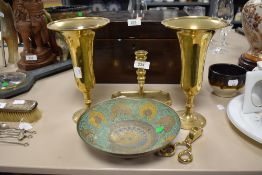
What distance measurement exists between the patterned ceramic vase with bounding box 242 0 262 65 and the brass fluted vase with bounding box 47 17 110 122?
0.53 metres

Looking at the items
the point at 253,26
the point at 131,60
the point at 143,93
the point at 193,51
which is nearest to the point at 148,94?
the point at 143,93

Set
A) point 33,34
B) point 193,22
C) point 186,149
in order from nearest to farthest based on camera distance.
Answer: point 186,149 < point 193,22 < point 33,34

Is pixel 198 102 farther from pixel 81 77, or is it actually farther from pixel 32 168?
pixel 32 168

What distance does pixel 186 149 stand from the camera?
658 mm

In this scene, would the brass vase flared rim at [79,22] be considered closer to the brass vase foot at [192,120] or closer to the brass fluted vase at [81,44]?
the brass fluted vase at [81,44]

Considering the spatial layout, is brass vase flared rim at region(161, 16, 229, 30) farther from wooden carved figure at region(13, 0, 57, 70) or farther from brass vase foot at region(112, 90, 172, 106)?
wooden carved figure at region(13, 0, 57, 70)

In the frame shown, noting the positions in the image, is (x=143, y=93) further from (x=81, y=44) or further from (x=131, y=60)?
(x=81, y=44)

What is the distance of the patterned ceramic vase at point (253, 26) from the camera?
0.94m

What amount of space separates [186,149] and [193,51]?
0.24m

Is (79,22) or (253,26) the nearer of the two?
(79,22)

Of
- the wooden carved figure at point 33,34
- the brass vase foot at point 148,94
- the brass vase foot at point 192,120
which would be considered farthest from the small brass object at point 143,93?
the wooden carved figure at point 33,34

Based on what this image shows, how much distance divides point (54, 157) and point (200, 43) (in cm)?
45

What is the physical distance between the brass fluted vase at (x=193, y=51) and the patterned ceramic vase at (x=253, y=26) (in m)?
0.31

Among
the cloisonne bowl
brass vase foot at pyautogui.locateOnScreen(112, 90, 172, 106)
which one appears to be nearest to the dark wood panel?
brass vase foot at pyautogui.locateOnScreen(112, 90, 172, 106)
